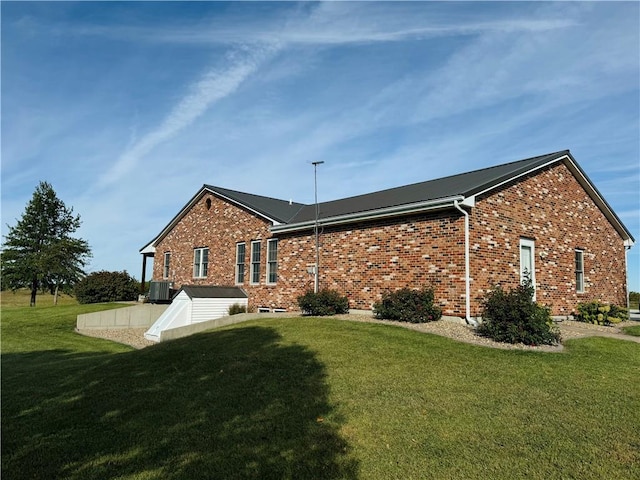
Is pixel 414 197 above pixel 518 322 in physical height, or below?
A: above

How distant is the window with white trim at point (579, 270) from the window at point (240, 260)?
14387mm

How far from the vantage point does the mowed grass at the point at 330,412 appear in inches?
180

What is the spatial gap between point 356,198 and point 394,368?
43.5 ft

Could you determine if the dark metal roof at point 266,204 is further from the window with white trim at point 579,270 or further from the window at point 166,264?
the window with white trim at point 579,270

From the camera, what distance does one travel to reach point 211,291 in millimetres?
19500

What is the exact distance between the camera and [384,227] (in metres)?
14.8

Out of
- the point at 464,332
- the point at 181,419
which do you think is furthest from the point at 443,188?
the point at 181,419

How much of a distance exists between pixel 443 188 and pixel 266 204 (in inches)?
414

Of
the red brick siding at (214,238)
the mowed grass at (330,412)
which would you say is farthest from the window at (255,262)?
the mowed grass at (330,412)

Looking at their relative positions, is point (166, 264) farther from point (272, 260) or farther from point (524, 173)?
point (524, 173)

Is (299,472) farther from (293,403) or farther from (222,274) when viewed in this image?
(222,274)

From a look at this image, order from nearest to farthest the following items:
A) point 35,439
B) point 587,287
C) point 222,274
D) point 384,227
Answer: point 35,439, point 384,227, point 587,287, point 222,274

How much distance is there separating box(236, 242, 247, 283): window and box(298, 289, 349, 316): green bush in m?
6.49

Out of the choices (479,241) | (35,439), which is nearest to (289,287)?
(479,241)
